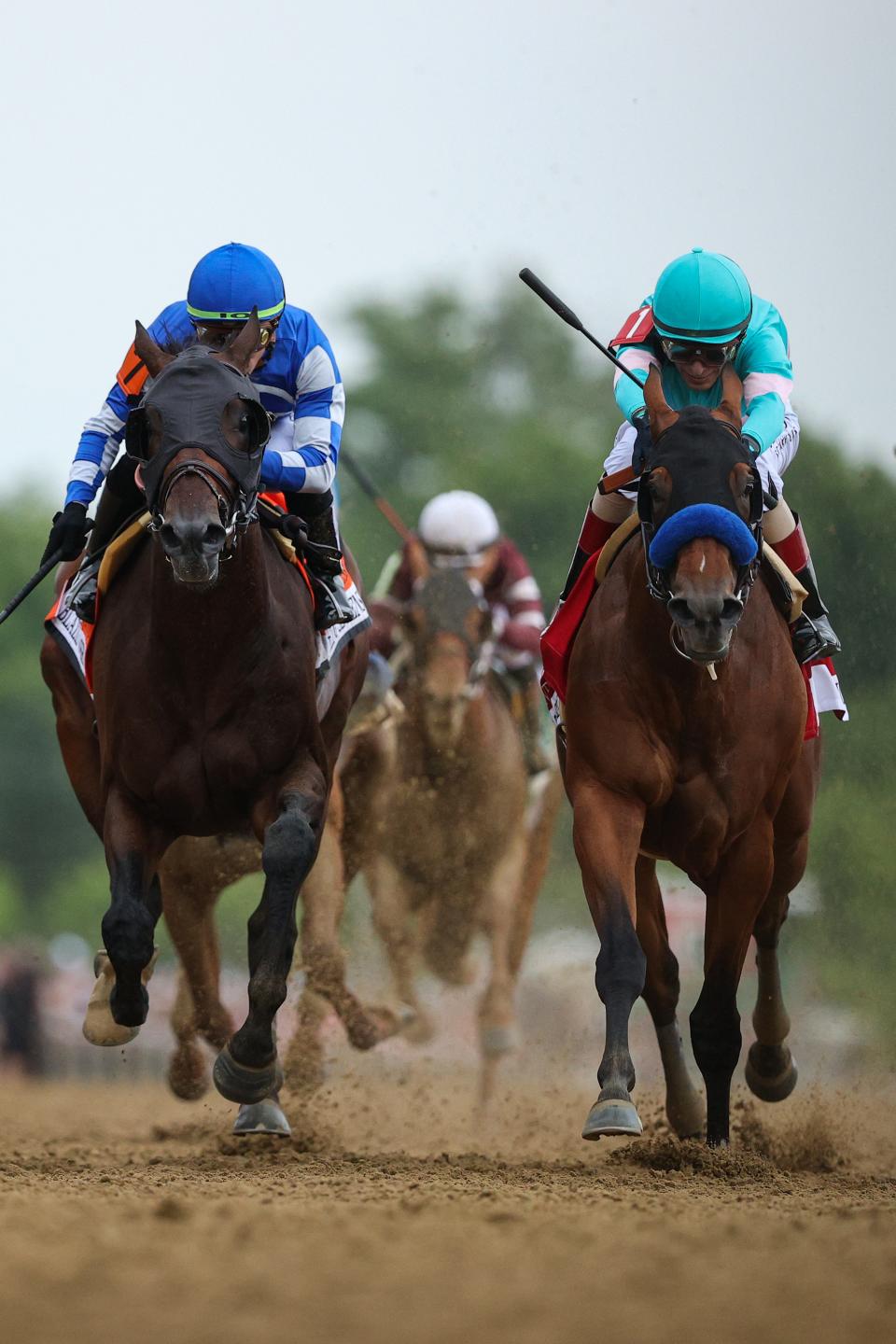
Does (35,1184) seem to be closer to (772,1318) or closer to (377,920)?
(772,1318)

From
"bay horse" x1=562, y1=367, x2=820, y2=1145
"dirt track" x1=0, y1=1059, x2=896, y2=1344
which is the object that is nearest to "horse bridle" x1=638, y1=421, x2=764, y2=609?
"bay horse" x1=562, y1=367, x2=820, y2=1145

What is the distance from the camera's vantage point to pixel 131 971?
26.2ft

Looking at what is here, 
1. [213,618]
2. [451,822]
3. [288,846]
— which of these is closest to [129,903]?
[288,846]

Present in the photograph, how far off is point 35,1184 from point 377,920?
244 inches

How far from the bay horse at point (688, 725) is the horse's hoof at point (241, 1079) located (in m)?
1.19

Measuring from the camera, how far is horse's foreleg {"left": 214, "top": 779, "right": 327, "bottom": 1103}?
7812 mm

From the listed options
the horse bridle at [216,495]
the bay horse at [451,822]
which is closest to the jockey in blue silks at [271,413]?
the horse bridle at [216,495]

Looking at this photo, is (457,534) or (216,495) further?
(457,534)

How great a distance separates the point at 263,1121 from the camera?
884 cm

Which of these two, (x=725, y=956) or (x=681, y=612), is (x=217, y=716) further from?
(x=725, y=956)

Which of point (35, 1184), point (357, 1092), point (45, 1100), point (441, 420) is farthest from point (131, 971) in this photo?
point (441, 420)

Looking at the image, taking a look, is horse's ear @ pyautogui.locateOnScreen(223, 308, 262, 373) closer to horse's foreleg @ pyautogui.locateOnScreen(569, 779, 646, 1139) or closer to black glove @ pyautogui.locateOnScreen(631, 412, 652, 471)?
black glove @ pyautogui.locateOnScreen(631, 412, 652, 471)

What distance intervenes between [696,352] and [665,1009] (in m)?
2.70

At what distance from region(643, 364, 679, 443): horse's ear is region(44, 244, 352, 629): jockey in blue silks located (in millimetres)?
1309
